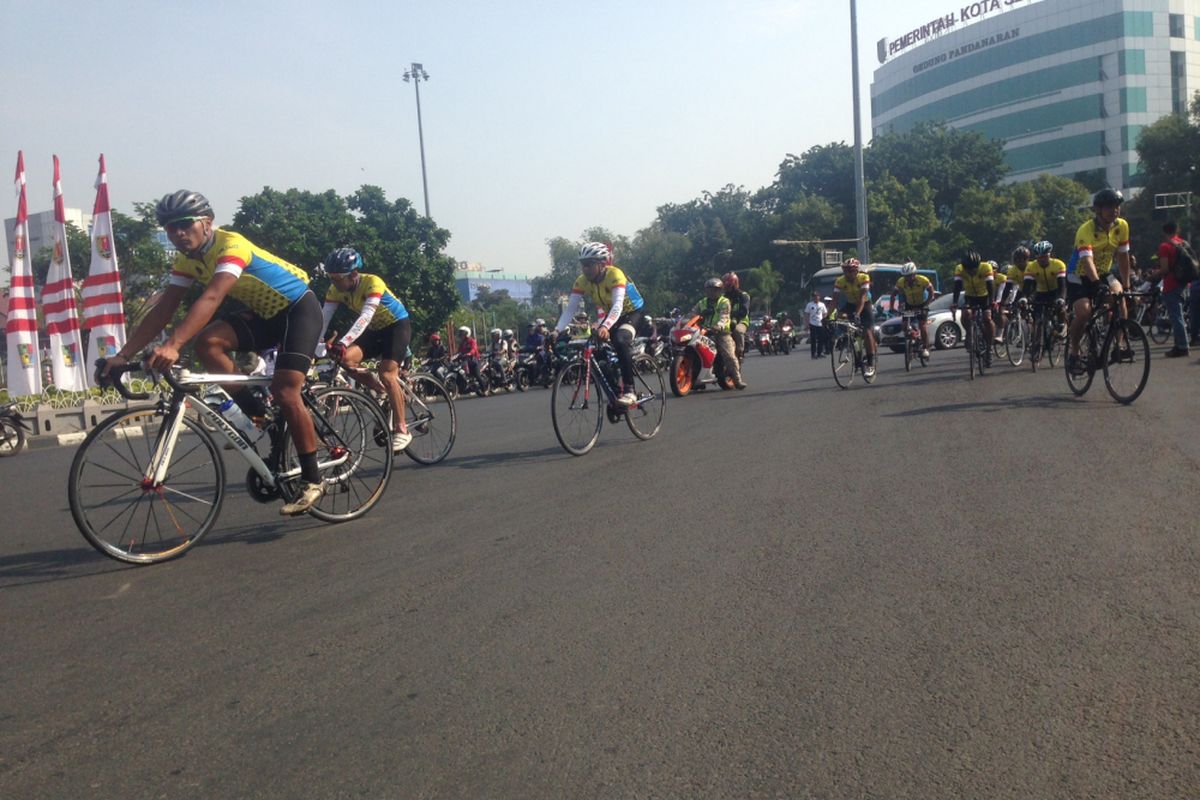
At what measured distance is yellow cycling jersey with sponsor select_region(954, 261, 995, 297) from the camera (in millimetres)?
13570

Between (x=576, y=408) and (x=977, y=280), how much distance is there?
23.7 feet

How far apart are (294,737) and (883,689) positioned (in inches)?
69.9

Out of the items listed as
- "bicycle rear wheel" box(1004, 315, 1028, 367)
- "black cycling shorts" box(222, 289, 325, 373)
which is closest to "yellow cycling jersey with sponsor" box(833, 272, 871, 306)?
"bicycle rear wheel" box(1004, 315, 1028, 367)

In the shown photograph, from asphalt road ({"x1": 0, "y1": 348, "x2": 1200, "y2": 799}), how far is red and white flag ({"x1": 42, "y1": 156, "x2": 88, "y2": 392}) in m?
Answer: 15.8

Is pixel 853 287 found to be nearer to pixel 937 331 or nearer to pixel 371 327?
pixel 371 327

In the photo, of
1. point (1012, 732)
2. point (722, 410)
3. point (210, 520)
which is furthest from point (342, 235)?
point (1012, 732)

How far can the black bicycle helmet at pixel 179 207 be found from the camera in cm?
541

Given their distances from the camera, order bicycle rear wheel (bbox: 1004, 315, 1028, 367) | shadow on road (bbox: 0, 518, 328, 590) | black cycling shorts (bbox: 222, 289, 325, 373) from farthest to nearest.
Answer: bicycle rear wheel (bbox: 1004, 315, 1028, 367) < black cycling shorts (bbox: 222, 289, 325, 373) < shadow on road (bbox: 0, 518, 328, 590)

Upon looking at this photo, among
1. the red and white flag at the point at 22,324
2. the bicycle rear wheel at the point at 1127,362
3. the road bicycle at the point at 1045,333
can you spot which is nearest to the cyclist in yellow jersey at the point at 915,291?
the road bicycle at the point at 1045,333

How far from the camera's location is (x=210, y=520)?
5539 mm

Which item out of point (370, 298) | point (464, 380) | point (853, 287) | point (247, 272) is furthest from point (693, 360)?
point (464, 380)

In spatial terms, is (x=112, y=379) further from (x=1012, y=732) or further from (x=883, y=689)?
(x=1012, y=732)

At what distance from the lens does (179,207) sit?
5414 mm

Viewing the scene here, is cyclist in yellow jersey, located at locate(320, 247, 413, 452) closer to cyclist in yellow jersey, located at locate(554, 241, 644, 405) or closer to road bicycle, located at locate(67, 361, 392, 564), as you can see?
cyclist in yellow jersey, located at locate(554, 241, 644, 405)
